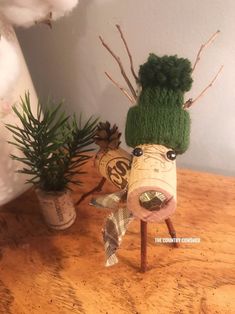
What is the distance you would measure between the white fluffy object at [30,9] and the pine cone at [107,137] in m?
0.16

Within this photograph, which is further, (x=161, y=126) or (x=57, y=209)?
(x=57, y=209)

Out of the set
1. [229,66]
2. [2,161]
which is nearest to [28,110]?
[2,161]

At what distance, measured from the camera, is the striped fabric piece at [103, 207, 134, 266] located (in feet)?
1.35

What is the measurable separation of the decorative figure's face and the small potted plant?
121 mm

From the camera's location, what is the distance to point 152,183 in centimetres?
35

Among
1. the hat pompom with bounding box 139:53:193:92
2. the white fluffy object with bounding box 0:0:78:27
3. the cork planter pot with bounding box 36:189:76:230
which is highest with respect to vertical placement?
the white fluffy object with bounding box 0:0:78:27

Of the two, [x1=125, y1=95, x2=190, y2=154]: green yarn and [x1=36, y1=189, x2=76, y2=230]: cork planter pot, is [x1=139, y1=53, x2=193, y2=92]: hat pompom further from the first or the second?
[x1=36, y1=189, x2=76, y2=230]: cork planter pot

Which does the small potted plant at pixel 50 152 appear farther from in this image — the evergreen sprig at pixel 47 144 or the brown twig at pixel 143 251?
the brown twig at pixel 143 251

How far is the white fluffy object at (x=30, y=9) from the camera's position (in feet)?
1.27

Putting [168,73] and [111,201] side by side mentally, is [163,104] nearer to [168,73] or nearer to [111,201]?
[168,73]

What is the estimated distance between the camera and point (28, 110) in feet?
1.45

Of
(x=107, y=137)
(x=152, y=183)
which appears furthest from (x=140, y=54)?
(x=152, y=183)

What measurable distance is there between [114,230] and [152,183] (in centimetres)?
9

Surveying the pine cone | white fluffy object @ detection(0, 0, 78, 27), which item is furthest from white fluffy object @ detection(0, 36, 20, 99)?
the pine cone
